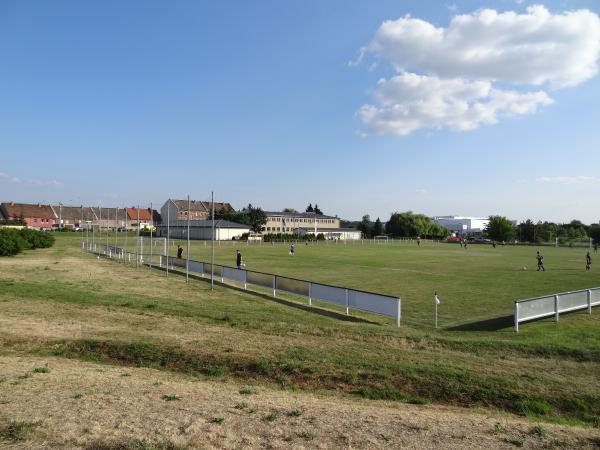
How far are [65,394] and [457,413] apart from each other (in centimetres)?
629

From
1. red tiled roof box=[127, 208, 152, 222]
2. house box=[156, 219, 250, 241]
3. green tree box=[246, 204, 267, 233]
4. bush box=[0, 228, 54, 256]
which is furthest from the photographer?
red tiled roof box=[127, 208, 152, 222]

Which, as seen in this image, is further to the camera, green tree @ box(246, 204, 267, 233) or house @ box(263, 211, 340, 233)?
house @ box(263, 211, 340, 233)

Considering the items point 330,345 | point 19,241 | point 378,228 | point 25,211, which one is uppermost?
point 25,211

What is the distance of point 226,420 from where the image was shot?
20.4 feet

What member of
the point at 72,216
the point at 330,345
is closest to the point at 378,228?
the point at 72,216

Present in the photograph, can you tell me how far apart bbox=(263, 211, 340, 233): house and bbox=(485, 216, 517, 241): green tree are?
1924 inches

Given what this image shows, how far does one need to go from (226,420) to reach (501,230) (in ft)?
410

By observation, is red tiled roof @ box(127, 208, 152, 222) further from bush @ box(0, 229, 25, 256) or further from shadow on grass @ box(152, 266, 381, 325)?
shadow on grass @ box(152, 266, 381, 325)

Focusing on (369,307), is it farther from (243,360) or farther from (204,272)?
(204,272)

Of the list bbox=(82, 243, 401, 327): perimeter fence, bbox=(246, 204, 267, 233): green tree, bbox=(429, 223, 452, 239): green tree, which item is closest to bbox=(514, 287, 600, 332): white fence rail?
bbox=(82, 243, 401, 327): perimeter fence

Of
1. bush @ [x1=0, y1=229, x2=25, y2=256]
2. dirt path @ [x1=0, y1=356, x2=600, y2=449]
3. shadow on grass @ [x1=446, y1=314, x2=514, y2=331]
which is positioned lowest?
shadow on grass @ [x1=446, y1=314, x2=514, y2=331]

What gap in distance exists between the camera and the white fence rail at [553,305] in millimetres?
13867

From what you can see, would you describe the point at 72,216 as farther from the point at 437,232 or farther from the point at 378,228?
the point at 437,232

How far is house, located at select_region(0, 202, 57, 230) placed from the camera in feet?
402
